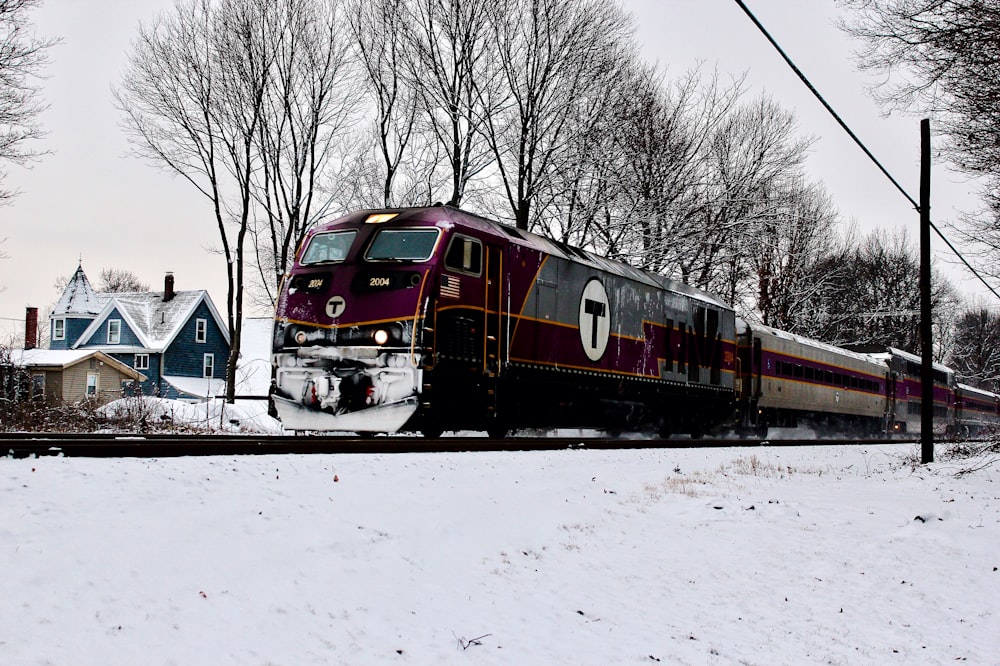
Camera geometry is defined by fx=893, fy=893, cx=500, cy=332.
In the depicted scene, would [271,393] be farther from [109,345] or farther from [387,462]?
[109,345]

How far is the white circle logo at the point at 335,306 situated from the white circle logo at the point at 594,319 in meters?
→ 5.83

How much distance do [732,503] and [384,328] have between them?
222 inches

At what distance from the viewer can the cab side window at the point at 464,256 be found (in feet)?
45.1

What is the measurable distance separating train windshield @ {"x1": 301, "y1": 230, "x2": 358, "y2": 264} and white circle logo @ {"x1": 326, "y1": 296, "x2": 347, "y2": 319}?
0.80m

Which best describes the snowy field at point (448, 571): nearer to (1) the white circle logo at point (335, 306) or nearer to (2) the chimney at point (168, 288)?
(1) the white circle logo at point (335, 306)

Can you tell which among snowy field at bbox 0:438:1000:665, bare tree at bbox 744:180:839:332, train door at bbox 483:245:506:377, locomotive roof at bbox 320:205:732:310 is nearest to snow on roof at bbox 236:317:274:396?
bare tree at bbox 744:180:839:332

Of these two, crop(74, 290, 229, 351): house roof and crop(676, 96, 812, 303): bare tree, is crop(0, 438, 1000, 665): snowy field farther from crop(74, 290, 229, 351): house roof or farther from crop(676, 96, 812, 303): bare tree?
crop(74, 290, 229, 351): house roof

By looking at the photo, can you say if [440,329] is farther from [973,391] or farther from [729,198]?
[973,391]

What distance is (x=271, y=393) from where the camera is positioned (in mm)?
13617

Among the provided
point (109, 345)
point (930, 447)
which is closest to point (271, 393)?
point (930, 447)

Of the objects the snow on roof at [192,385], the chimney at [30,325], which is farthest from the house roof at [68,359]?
the chimney at [30,325]

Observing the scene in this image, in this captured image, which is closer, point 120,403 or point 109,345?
point 120,403

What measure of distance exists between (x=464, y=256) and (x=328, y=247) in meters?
2.24

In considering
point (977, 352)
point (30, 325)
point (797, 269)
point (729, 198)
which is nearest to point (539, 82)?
point (729, 198)
